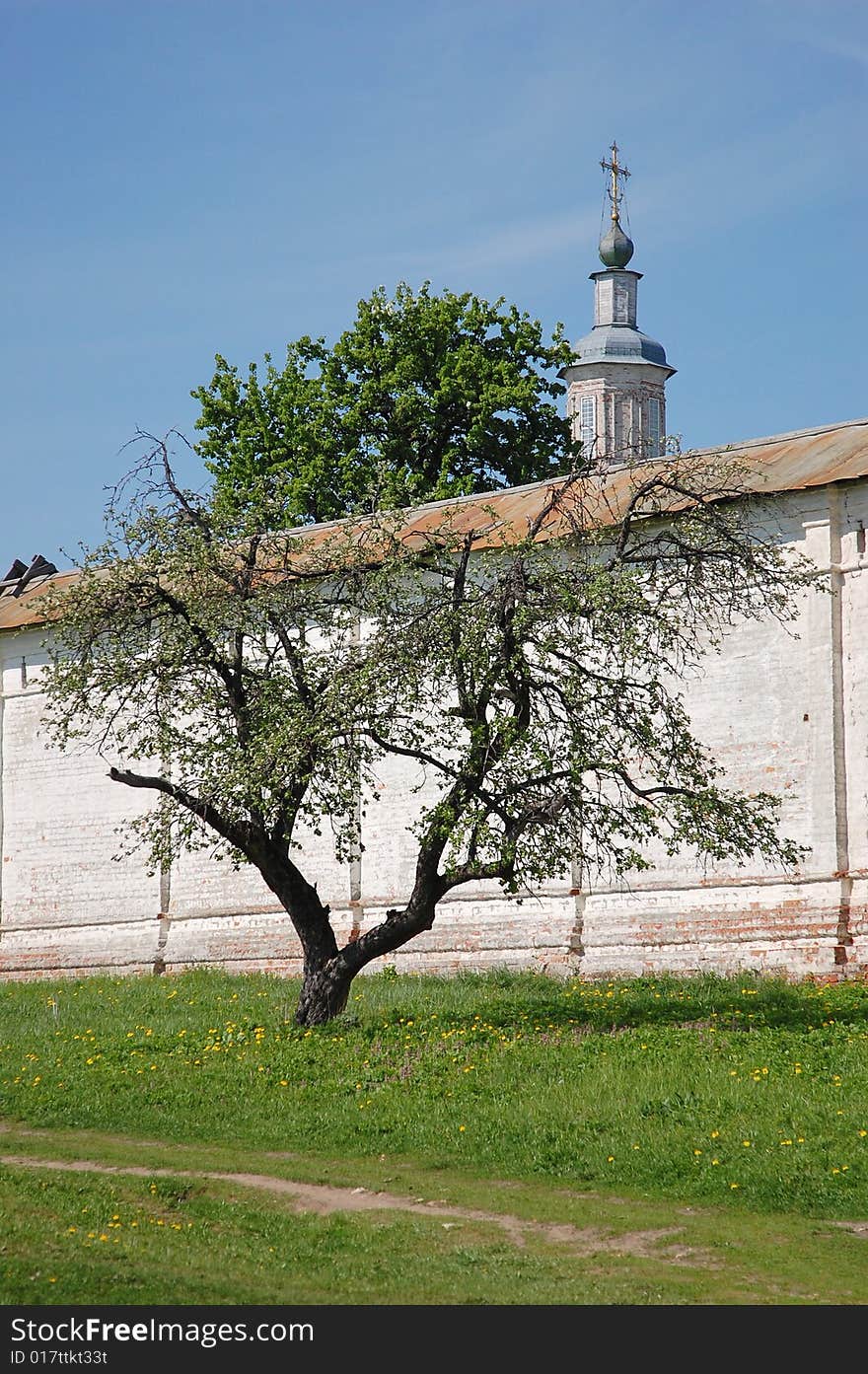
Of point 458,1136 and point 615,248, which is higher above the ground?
point 615,248

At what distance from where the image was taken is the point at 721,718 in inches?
763

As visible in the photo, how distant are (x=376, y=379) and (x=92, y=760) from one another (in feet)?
42.0

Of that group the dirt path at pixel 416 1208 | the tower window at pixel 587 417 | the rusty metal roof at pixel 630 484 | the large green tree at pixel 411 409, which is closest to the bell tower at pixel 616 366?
the tower window at pixel 587 417

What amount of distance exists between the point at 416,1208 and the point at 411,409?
24514mm

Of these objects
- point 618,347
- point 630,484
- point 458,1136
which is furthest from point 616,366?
point 458,1136

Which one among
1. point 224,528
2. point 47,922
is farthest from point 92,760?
point 224,528

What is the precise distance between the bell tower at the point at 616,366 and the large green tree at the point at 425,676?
161 feet

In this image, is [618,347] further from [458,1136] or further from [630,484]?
[458,1136]

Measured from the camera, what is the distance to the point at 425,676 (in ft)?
53.8

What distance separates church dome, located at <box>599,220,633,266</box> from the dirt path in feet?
192

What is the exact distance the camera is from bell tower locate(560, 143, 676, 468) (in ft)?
219

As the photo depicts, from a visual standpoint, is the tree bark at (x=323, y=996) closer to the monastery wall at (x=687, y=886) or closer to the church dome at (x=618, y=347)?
the monastery wall at (x=687, y=886)

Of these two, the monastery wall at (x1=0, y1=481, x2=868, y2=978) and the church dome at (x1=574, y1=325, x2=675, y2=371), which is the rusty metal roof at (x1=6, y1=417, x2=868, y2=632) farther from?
the church dome at (x1=574, y1=325, x2=675, y2=371)
